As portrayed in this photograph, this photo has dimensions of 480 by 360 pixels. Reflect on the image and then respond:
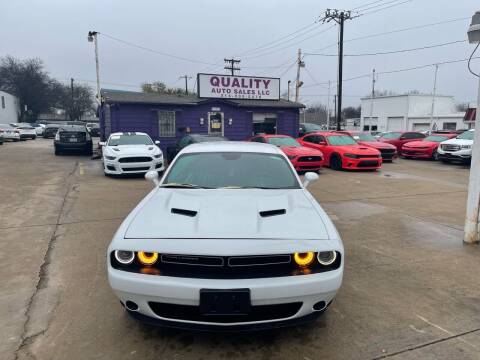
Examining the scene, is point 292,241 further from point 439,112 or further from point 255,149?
point 439,112

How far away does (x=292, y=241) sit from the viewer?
8.47ft

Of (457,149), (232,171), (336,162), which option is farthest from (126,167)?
(457,149)

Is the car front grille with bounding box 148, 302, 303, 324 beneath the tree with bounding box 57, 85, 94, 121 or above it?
beneath

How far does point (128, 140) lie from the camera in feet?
39.8

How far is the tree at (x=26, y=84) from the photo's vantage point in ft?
178

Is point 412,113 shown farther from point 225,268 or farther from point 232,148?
point 225,268

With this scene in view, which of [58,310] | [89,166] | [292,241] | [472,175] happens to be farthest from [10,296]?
[89,166]

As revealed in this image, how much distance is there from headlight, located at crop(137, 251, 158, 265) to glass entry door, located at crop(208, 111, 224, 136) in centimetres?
1805

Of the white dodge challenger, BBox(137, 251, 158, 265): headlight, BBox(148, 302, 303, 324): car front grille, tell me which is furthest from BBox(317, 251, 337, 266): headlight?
BBox(137, 251, 158, 265): headlight

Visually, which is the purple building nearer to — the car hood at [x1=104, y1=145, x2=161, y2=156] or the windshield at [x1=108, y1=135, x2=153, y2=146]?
the windshield at [x1=108, y1=135, x2=153, y2=146]

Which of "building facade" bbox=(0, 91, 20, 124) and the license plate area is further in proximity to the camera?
"building facade" bbox=(0, 91, 20, 124)

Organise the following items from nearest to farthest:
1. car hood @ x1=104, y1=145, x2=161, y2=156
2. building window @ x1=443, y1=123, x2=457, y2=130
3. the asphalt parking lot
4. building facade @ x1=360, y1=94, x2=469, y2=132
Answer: the asphalt parking lot → car hood @ x1=104, y1=145, x2=161, y2=156 → building window @ x1=443, y1=123, x2=457, y2=130 → building facade @ x1=360, y1=94, x2=469, y2=132

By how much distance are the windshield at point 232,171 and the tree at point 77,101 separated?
6969 centimetres

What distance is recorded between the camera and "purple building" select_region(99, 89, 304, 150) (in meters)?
18.5
